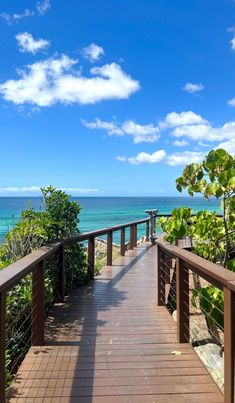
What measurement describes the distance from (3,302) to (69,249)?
4142mm

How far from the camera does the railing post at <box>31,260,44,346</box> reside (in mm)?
3873

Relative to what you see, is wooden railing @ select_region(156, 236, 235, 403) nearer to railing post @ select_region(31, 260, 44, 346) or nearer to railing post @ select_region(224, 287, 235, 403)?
railing post @ select_region(224, 287, 235, 403)

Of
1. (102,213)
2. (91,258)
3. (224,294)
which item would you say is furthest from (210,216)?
A: (102,213)

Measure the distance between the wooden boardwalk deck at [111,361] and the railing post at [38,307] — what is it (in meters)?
0.11

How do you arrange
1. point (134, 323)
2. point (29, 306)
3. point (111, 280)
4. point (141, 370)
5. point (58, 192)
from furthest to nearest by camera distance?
point (111, 280), point (58, 192), point (134, 323), point (29, 306), point (141, 370)

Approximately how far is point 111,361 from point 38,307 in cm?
87

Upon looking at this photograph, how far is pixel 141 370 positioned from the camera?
132 inches

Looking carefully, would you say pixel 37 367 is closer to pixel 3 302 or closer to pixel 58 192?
pixel 3 302

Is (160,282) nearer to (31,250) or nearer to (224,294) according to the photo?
(31,250)

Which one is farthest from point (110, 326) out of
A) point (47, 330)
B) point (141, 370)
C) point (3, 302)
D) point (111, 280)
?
point (111, 280)

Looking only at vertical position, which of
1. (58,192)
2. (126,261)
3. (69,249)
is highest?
(58,192)

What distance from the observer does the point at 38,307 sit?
389 cm

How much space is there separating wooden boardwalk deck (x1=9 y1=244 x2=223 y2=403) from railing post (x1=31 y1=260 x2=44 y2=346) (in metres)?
0.11

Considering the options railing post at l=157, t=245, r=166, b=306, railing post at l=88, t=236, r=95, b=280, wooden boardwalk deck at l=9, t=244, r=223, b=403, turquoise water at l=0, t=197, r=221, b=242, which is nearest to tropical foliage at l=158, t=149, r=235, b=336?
turquoise water at l=0, t=197, r=221, b=242
